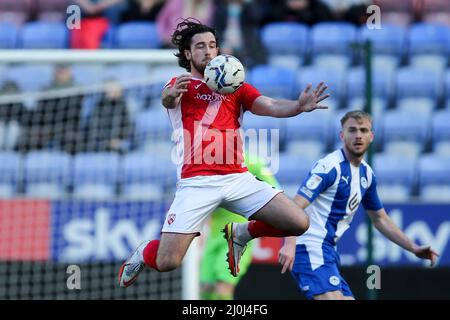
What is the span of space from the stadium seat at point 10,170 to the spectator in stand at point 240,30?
3.08m

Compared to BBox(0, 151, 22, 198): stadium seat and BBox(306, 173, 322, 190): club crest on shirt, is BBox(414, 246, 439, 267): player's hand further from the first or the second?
BBox(0, 151, 22, 198): stadium seat

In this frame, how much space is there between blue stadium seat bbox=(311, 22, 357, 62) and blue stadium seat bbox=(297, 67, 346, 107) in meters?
0.51

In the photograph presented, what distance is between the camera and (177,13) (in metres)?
13.3

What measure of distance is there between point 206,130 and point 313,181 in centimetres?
89

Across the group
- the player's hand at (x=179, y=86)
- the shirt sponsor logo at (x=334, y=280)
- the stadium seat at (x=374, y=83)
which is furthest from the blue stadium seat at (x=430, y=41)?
the player's hand at (x=179, y=86)

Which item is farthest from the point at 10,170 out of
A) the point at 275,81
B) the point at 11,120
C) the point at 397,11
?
the point at 397,11

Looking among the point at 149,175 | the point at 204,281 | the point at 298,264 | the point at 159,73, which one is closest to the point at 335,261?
the point at 298,264

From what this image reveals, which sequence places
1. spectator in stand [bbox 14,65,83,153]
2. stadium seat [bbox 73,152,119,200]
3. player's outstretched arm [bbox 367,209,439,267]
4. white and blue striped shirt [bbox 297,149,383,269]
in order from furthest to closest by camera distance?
stadium seat [bbox 73,152,119,200] → spectator in stand [bbox 14,65,83,153] → player's outstretched arm [bbox 367,209,439,267] → white and blue striped shirt [bbox 297,149,383,269]

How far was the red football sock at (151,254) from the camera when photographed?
7227mm

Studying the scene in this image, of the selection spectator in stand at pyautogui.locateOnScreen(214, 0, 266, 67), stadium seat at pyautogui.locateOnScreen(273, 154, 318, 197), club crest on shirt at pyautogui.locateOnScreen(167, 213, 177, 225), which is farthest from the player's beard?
spectator in stand at pyautogui.locateOnScreen(214, 0, 266, 67)

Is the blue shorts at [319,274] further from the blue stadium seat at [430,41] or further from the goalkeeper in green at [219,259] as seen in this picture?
the blue stadium seat at [430,41]

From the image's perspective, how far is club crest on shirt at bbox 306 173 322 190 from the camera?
7.45m

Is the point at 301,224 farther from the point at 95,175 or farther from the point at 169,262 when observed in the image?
the point at 95,175
